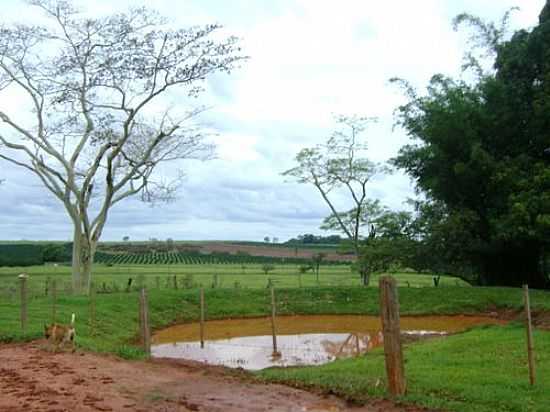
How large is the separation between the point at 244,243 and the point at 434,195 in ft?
137

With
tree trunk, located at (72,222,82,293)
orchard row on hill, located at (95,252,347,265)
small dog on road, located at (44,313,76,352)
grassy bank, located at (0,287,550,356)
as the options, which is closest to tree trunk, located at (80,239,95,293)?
tree trunk, located at (72,222,82,293)

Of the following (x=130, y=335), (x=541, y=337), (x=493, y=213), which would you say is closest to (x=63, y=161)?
(x=130, y=335)

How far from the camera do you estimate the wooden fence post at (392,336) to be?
309 inches

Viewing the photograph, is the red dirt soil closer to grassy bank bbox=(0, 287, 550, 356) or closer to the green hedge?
grassy bank bbox=(0, 287, 550, 356)

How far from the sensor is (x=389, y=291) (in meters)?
7.91

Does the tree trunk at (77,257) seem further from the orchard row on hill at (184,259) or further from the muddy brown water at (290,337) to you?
the orchard row on hill at (184,259)

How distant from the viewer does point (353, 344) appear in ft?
53.4

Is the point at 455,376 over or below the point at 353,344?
over

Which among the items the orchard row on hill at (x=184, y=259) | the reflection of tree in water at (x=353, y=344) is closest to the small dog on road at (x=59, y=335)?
the reflection of tree in water at (x=353, y=344)

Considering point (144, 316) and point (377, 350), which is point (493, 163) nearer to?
point (377, 350)

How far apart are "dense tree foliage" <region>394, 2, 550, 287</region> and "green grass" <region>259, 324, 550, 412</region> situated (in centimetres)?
821

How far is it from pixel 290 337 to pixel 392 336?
10.4m

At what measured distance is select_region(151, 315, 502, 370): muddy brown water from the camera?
557 inches

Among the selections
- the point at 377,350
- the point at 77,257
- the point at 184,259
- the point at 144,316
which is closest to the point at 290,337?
the point at 377,350
